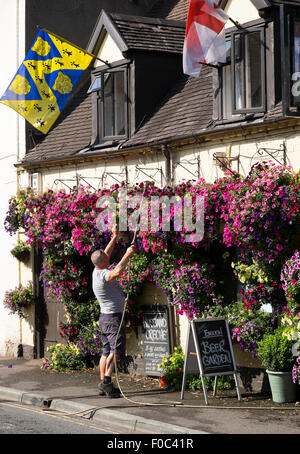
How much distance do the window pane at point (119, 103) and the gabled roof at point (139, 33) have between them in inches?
25.0

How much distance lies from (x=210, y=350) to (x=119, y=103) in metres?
6.20

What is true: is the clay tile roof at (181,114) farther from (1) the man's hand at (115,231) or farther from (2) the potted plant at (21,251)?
(2) the potted plant at (21,251)

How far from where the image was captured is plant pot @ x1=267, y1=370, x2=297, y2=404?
35.9ft

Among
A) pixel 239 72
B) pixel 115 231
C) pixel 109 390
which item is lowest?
pixel 109 390

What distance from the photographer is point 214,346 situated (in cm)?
1152

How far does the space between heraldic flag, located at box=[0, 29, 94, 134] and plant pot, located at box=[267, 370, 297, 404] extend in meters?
7.71

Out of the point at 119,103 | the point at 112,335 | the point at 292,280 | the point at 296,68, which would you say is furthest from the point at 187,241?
the point at 119,103

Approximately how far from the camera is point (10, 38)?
59.0ft

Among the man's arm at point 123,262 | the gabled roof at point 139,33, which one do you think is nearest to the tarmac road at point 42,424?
the man's arm at point 123,262

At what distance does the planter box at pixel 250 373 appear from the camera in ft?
39.2

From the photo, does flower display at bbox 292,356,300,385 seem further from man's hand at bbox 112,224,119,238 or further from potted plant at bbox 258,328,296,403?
man's hand at bbox 112,224,119,238

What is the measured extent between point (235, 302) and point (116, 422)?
10.4ft

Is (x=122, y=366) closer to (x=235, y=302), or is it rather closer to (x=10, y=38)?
(x=235, y=302)

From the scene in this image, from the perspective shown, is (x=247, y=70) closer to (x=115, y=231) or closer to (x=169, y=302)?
(x=115, y=231)
